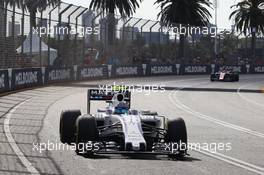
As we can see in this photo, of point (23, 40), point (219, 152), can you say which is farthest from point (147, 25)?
point (219, 152)

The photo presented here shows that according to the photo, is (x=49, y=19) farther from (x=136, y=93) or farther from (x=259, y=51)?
(x=259, y=51)

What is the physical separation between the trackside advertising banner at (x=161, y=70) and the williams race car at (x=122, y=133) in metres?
39.0

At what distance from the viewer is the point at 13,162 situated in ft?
30.9

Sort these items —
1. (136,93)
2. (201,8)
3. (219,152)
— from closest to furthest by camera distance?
(219,152) → (136,93) → (201,8)

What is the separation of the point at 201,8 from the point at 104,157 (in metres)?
57.3

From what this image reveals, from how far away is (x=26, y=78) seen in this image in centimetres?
2956

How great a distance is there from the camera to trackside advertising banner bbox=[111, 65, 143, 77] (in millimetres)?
45494

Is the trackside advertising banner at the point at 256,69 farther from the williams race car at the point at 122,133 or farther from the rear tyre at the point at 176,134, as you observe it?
the rear tyre at the point at 176,134

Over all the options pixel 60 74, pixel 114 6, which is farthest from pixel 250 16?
pixel 60 74

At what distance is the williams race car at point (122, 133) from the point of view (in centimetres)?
990

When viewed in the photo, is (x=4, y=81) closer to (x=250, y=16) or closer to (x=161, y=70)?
(x=161, y=70)

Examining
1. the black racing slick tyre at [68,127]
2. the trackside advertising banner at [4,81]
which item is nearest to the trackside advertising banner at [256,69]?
the trackside advertising banner at [4,81]

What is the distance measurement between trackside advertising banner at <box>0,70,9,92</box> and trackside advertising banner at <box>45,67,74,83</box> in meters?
7.19

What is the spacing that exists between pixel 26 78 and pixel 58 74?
6.15 meters
